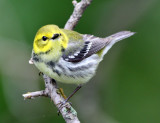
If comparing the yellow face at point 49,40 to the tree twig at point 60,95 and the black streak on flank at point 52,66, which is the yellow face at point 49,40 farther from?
the tree twig at point 60,95

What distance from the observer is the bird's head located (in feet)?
13.9

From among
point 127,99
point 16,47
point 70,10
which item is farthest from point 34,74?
point 127,99

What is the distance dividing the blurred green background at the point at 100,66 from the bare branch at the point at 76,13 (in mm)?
412

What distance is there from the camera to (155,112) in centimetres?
546

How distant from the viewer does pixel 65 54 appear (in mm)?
4516

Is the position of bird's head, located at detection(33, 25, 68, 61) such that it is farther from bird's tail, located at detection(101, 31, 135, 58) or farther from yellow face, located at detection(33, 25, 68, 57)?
bird's tail, located at detection(101, 31, 135, 58)

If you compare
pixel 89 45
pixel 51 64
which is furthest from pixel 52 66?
pixel 89 45

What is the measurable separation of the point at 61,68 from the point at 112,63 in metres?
1.34

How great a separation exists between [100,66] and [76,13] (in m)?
1.03

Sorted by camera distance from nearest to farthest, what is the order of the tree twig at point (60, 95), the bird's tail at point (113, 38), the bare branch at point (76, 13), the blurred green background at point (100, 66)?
1. the tree twig at point (60, 95)
2. the bare branch at point (76, 13)
3. the blurred green background at point (100, 66)
4. the bird's tail at point (113, 38)

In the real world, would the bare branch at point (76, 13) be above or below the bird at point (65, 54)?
above

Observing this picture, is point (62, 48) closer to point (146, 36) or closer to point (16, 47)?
point (16, 47)

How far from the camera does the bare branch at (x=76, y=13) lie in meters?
4.77

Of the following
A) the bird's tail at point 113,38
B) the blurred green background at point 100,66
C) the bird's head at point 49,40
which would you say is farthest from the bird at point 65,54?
the blurred green background at point 100,66
